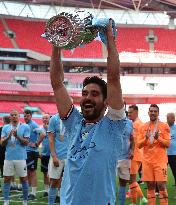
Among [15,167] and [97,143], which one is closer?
[97,143]

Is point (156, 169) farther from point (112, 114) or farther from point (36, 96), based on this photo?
point (36, 96)

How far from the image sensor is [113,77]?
2.94m

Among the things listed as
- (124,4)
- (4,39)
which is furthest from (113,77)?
(124,4)

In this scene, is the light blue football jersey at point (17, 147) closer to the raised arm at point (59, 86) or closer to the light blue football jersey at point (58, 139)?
the light blue football jersey at point (58, 139)

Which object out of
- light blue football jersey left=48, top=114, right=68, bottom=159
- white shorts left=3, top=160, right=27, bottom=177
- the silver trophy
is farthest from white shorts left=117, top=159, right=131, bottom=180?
the silver trophy

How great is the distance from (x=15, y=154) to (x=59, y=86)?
17.4 ft

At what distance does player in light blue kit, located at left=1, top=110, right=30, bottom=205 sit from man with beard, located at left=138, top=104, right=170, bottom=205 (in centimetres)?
205

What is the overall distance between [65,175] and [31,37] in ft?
140

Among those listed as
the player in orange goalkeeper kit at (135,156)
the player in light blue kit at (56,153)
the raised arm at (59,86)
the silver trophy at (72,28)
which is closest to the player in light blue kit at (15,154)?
the player in light blue kit at (56,153)

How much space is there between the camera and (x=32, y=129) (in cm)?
1062

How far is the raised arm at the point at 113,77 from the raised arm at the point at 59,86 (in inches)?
13.6

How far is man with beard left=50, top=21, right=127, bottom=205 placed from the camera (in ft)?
9.62

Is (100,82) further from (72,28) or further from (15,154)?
(15,154)

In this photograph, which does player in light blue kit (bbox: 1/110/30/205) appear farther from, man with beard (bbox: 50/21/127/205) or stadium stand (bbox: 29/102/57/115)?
stadium stand (bbox: 29/102/57/115)
